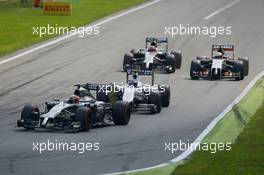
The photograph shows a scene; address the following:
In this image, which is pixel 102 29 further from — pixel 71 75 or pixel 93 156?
pixel 93 156

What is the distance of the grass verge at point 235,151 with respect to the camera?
2114 centimetres

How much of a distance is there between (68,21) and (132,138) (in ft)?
100

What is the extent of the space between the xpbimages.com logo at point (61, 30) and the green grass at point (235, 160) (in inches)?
1097

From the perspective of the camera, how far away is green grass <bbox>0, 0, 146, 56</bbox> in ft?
161

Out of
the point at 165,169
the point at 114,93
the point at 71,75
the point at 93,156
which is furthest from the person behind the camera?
the point at 71,75

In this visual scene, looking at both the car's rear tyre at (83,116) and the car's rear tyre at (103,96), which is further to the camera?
the car's rear tyre at (103,96)

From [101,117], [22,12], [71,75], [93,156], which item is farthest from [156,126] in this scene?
[22,12]

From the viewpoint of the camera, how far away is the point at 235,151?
23.3 metres

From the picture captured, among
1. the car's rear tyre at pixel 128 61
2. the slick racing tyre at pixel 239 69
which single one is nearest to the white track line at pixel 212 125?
the slick racing tyre at pixel 239 69

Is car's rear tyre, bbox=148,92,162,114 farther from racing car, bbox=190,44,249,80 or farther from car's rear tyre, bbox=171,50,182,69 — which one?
car's rear tyre, bbox=171,50,182,69

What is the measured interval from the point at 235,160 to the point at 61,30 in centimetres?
3198

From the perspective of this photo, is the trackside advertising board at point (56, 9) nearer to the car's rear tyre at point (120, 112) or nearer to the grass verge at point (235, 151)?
the grass verge at point (235, 151)

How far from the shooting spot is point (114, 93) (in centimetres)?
2981

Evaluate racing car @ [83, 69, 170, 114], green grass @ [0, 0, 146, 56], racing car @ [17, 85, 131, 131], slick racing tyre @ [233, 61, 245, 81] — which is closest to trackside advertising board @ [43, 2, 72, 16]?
green grass @ [0, 0, 146, 56]
